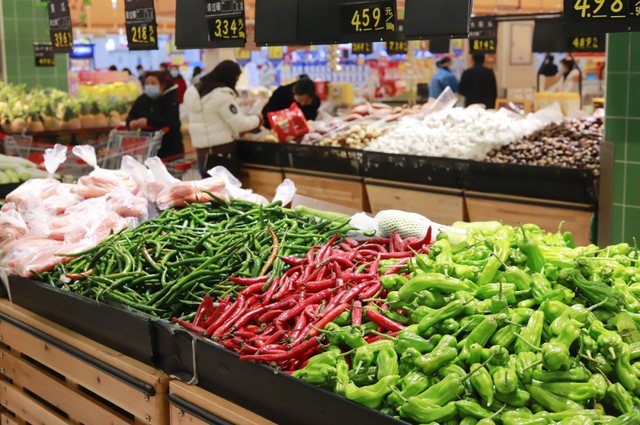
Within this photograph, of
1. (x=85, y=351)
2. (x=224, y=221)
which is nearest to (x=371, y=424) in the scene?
(x=85, y=351)

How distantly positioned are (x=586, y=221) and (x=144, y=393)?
3687mm

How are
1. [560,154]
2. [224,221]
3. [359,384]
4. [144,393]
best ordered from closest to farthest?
[359,384] → [144,393] → [224,221] → [560,154]

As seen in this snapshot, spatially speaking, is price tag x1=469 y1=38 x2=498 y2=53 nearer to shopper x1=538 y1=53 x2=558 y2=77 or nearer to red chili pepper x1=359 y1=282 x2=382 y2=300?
shopper x1=538 y1=53 x2=558 y2=77

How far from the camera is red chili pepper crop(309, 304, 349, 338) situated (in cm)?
207

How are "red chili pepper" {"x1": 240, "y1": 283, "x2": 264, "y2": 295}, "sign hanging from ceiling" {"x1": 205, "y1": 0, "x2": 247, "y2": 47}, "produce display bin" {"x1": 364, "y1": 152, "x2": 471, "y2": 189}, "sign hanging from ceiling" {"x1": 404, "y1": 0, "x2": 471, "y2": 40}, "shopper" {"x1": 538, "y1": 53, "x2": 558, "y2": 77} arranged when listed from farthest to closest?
1. "shopper" {"x1": 538, "y1": 53, "x2": 558, "y2": 77}
2. "produce display bin" {"x1": 364, "y1": 152, "x2": 471, "y2": 189}
3. "sign hanging from ceiling" {"x1": 205, "y1": 0, "x2": 247, "y2": 47}
4. "sign hanging from ceiling" {"x1": 404, "y1": 0, "x2": 471, "y2": 40}
5. "red chili pepper" {"x1": 240, "y1": 283, "x2": 264, "y2": 295}

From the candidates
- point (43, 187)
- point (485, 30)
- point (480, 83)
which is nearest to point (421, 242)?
point (43, 187)

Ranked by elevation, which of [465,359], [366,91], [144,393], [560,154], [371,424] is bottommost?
[144,393]

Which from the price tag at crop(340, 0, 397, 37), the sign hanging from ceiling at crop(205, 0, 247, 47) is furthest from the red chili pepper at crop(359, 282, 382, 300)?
the sign hanging from ceiling at crop(205, 0, 247, 47)

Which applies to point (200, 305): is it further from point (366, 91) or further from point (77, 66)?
point (77, 66)

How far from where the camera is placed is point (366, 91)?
1232cm

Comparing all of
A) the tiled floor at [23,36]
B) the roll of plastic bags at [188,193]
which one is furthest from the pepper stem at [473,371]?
the tiled floor at [23,36]

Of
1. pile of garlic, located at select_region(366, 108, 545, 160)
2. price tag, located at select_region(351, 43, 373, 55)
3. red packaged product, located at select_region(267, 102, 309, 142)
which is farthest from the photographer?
price tag, located at select_region(351, 43, 373, 55)

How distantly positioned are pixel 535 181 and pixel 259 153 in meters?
3.39

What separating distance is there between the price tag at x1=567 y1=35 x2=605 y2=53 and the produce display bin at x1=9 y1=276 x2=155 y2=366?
5.91 m
